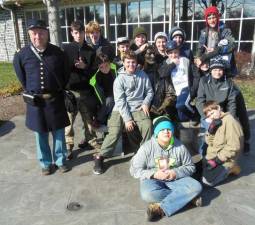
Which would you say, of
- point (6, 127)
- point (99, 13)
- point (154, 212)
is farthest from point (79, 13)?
point (154, 212)

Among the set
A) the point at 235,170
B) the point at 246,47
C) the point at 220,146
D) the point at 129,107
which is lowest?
the point at 235,170

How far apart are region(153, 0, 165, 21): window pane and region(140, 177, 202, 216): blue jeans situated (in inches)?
343

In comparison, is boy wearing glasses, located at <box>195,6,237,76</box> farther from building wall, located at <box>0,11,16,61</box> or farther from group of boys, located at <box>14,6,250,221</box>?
building wall, located at <box>0,11,16,61</box>

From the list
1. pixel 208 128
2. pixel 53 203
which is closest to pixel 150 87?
pixel 208 128

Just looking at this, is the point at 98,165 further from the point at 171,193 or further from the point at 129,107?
the point at 171,193

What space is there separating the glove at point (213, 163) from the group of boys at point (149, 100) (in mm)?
11

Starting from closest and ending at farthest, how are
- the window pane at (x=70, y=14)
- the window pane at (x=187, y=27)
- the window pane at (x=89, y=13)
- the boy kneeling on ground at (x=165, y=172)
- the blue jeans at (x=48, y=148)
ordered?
the boy kneeling on ground at (x=165, y=172), the blue jeans at (x=48, y=148), the window pane at (x=187, y=27), the window pane at (x=89, y=13), the window pane at (x=70, y=14)

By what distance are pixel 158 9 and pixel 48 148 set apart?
27.3ft

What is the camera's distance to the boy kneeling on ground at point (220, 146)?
359 cm

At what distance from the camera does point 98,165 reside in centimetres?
402

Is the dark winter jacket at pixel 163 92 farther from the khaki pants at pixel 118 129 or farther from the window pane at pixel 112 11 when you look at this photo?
the window pane at pixel 112 11

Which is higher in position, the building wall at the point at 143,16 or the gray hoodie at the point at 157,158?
the building wall at the point at 143,16

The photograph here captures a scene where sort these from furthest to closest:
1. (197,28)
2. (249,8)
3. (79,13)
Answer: (79,13) → (197,28) → (249,8)

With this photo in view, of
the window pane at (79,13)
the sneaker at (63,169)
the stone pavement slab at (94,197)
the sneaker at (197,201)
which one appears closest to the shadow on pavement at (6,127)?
the stone pavement slab at (94,197)
